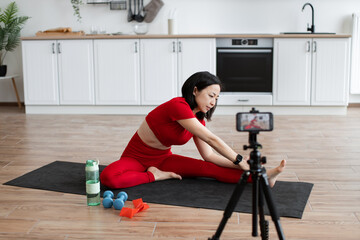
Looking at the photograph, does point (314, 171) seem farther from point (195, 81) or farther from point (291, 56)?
point (291, 56)

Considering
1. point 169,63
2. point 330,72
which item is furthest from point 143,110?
point 330,72

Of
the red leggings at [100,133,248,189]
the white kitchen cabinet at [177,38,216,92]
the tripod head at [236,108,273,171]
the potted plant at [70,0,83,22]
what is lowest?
the red leggings at [100,133,248,189]

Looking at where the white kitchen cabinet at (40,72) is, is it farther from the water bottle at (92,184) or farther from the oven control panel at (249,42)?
the water bottle at (92,184)

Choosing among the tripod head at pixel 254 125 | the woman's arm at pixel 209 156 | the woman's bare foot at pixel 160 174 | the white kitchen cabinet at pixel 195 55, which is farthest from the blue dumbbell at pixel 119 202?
the white kitchen cabinet at pixel 195 55

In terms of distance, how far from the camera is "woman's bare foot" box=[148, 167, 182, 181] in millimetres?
2693

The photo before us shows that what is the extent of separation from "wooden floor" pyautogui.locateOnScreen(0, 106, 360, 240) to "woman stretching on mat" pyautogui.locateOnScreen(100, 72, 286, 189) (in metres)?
0.30

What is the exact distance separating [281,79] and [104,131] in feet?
6.95

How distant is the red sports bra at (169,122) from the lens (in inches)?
96.1

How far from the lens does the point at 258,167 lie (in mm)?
1573

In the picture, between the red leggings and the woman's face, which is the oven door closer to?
the red leggings

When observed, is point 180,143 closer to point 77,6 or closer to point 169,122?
point 169,122

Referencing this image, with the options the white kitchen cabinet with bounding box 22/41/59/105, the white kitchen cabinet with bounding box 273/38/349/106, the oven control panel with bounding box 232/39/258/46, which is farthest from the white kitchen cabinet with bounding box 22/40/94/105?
the white kitchen cabinet with bounding box 273/38/349/106

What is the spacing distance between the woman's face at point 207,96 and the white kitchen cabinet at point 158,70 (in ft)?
9.80

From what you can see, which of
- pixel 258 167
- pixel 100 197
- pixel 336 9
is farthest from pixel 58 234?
pixel 336 9
